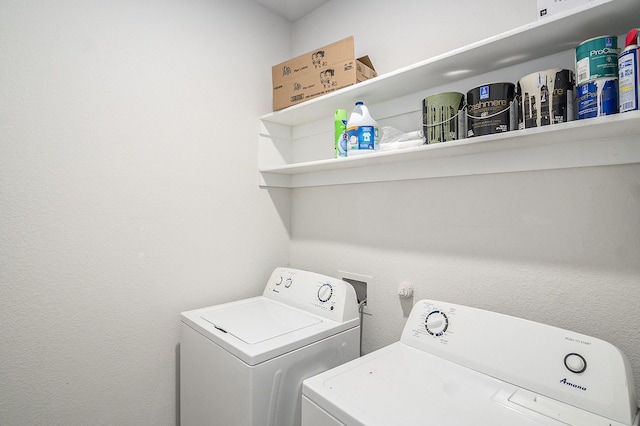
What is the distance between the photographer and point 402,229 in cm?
154

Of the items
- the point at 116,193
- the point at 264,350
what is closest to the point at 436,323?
the point at 264,350

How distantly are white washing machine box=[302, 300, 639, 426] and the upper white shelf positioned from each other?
0.90m

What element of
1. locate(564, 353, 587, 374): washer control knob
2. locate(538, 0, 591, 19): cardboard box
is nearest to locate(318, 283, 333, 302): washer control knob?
locate(564, 353, 587, 374): washer control knob

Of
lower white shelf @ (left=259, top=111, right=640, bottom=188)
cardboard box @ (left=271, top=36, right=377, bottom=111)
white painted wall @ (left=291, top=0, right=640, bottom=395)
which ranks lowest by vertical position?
white painted wall @ (left=291, top=0, right=640, bottom=395)

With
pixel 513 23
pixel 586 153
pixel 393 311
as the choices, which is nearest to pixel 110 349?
pixel 393 311

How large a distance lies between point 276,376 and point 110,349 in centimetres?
81

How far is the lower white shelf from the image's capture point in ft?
2.99

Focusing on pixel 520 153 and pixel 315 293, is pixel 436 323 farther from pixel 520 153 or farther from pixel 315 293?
pixel 520 153

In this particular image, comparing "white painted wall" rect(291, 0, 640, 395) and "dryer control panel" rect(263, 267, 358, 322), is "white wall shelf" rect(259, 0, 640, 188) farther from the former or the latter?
"dryer control panel" rect(263, 267, 358, 322)

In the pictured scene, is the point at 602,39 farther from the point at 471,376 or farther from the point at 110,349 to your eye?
the point at 110,349

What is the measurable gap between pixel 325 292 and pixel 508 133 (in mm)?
1011

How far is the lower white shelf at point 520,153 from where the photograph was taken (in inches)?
35.8

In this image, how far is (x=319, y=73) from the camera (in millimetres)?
1599

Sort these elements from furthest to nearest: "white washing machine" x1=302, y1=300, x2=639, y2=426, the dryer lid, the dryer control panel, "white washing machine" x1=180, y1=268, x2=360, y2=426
Result: the dryer control panel
the dryer lid
"white washing machine" x1=180, y1=268, x2=360, y2=426
"white washing machine" x1=302, y1=300, x2=639, y2=426
